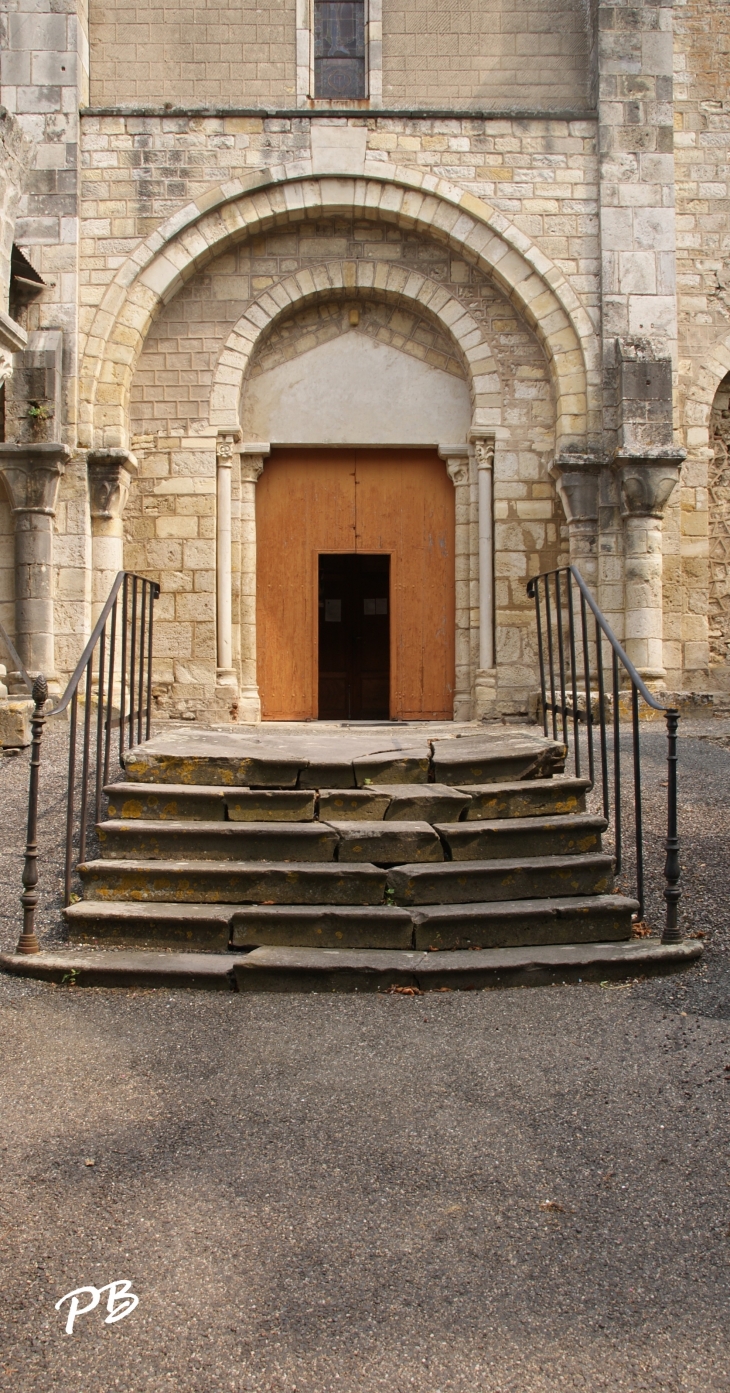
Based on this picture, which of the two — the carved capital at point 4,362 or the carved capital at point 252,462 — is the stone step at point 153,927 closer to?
the carved capital at point 4,362

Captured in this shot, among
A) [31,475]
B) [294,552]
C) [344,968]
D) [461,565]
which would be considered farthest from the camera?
[294,552]

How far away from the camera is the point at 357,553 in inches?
386

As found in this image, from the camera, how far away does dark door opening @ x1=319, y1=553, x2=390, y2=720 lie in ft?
35.1

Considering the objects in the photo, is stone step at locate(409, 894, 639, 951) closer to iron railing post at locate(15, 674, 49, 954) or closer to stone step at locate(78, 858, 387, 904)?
stone step at locate(78, 858, 387, 904)

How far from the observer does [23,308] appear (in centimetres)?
896

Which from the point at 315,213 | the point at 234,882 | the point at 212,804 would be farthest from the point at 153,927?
the point at 315,213

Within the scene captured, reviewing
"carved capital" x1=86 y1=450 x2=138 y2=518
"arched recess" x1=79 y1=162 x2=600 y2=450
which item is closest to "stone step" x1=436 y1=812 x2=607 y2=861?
"arched recess" x1=79 y1=162 x2=600 y2=450

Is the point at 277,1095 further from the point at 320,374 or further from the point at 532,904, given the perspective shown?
the point at 320,374

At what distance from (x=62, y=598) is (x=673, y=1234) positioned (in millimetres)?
7671

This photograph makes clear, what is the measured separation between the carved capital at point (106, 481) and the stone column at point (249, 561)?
1.14 m

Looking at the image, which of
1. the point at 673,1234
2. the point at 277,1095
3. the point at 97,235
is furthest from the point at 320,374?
the point at 673,1234

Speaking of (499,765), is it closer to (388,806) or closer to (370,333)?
(388,806)

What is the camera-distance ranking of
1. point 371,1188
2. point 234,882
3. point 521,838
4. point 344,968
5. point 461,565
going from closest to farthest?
point 371,1188 < point 344,968 < point 234,882 < point 521,838 < point 461,565

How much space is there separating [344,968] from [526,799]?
1.48 m
